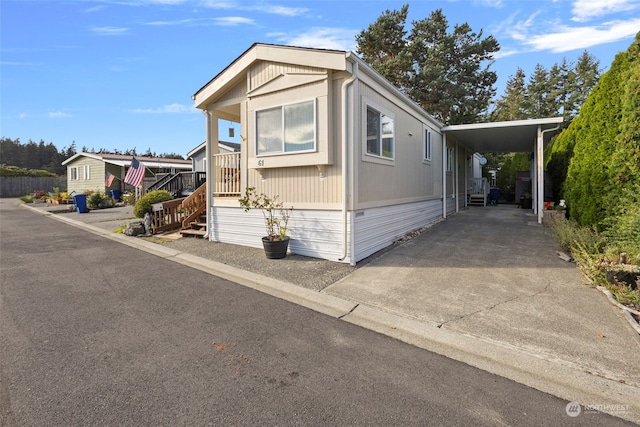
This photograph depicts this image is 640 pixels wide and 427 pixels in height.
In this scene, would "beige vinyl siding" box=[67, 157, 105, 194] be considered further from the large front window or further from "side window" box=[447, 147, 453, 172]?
"side window" box=[447, 147, 453, 172]

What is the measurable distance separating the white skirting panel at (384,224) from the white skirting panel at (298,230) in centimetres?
40

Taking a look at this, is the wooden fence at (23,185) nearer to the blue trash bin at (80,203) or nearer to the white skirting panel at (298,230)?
the blue trash bin at (80,203)

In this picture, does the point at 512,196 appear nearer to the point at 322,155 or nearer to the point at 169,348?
the point at 322,155

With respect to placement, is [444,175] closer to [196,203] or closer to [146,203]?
[196,203]

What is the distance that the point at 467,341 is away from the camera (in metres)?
3.09

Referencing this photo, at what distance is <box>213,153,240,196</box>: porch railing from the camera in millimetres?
8031

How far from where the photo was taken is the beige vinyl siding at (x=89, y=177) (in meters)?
22.7

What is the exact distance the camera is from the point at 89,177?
945 inches

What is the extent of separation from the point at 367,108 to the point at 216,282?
4.53 m

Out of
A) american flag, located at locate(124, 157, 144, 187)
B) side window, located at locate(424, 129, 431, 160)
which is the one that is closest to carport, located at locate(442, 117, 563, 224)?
side window, located at locate(424, 129, 431, 160)

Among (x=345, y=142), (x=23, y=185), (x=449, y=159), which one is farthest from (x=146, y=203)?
(x=23, y=185)

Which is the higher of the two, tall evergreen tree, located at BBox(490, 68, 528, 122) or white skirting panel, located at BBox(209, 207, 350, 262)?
tall evergreen tree, located at BBox(490, 68, 528, 122)

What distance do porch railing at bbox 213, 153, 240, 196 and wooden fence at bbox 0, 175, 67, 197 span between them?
34154 mm

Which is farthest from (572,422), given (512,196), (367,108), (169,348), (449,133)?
(512,196)
